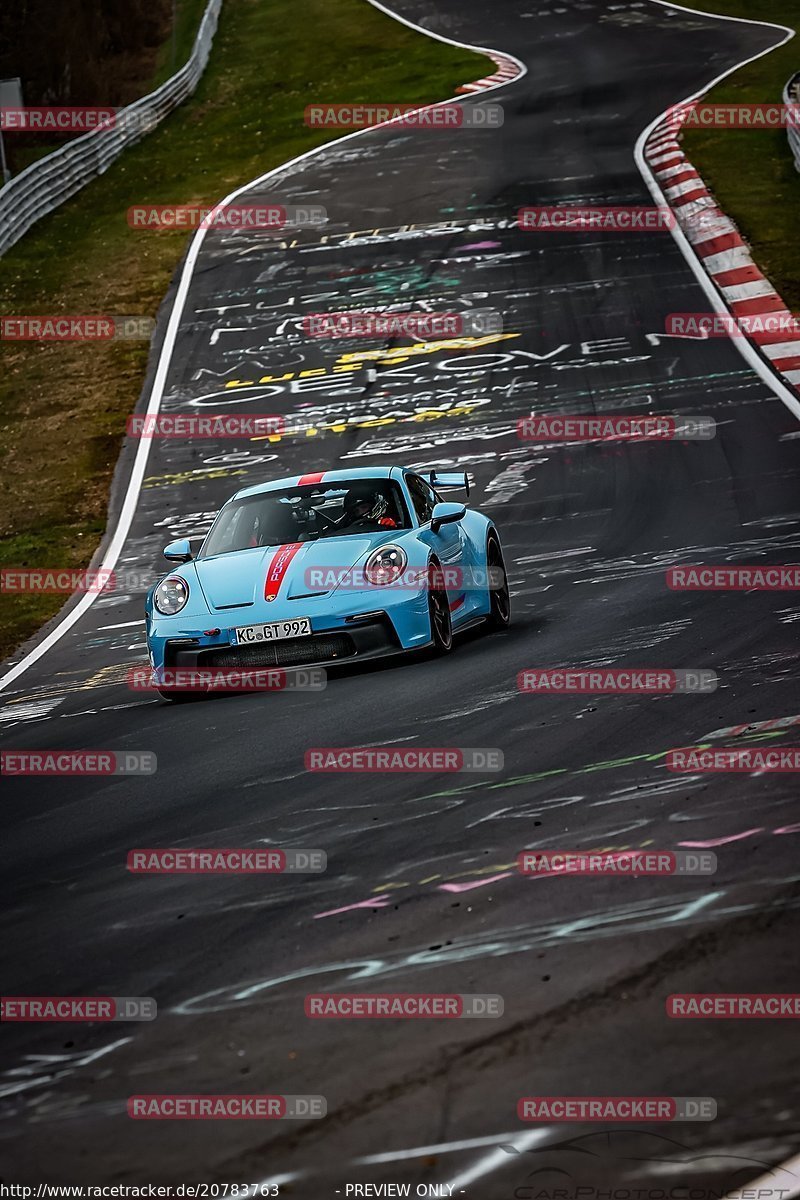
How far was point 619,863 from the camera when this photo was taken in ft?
18.3

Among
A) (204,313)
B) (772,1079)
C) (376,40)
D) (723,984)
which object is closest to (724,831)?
(723,984)

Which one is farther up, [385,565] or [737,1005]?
[737,1005]

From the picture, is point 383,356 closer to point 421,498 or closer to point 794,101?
point 421,498

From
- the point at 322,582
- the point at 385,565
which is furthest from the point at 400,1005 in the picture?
the point at 385,565

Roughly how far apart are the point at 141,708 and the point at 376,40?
35.4m

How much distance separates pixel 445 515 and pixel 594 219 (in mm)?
16085

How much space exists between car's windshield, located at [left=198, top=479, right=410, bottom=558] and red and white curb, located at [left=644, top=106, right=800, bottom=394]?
8.18 meters

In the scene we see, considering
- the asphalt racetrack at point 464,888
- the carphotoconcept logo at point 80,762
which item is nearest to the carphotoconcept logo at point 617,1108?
the asphalt racetrack at point 464,888

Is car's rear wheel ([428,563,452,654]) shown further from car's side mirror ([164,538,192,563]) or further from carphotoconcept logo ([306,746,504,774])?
carphotoconcept logo ([306,746,504,774])

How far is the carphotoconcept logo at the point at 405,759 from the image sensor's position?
7102 mm

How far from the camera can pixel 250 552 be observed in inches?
408

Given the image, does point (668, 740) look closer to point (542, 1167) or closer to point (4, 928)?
point (4, 928)

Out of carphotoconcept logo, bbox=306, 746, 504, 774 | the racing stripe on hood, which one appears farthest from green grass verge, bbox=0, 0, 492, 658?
carphotoconcept logo, bbox=306, 746, 504, 774

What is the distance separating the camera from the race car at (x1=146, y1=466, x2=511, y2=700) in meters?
9.55
